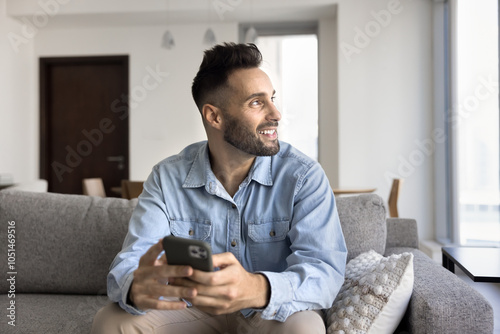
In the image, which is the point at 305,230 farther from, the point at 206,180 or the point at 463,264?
the point at 463,264

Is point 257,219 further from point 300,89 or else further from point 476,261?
point 300,89

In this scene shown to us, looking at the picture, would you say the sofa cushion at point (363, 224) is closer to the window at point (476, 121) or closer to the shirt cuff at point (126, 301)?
the shirt cuff at point (126, 301)

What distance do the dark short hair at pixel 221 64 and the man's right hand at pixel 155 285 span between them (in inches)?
23.4

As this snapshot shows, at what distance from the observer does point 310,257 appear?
→ 1286mm

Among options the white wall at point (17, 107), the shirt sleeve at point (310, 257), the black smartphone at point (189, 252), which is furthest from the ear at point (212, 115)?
the white wall at point (17, 107)

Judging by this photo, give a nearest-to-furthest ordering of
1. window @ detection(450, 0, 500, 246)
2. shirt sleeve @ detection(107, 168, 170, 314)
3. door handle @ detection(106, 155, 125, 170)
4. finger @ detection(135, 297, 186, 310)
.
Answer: finger @ detection(135, 297, 186, 310) < shirt sleeve @ detection(107, 168, 170, 314) < window @ detection(450, 0, 500, 246) < door handle @ detection(106, 155, 125, 170)

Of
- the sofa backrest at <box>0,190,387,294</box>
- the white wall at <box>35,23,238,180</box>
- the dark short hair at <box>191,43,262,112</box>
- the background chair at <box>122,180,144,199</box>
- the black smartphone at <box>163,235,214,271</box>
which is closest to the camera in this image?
the black smartphone at <box>163,235,214,271</box>

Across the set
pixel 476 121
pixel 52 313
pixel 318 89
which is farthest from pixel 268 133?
pixel 318 89

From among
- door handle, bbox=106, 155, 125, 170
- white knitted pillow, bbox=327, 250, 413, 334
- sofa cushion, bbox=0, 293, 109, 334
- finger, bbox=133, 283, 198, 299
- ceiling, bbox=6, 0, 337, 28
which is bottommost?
sofa cushion, bbox=0, 293, 109, 334

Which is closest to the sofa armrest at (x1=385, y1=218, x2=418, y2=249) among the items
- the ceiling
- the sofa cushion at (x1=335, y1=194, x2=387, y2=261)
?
the sofa cushion at (x1=335, y1=194, x2=387, y2=261)

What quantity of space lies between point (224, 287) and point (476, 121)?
12.4 feet

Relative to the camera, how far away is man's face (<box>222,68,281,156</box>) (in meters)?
1.46

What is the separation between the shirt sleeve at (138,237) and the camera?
1.23 meters

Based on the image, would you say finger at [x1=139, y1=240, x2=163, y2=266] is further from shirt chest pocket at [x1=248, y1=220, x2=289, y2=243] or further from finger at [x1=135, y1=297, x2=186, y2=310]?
shirt chest pocket at [x1=248, y1=220, x2=289, y2=243]
